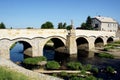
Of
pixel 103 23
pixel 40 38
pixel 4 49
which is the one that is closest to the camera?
pixel 4 49


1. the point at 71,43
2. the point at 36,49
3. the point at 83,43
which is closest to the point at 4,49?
the point at 36,49

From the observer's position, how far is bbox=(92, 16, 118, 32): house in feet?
304

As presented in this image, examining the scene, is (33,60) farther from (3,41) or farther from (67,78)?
(67,78)

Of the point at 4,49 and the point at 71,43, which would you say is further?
the point at 71,43

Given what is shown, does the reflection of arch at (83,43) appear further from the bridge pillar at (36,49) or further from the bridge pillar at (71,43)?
the bridge pillar at (36,49)

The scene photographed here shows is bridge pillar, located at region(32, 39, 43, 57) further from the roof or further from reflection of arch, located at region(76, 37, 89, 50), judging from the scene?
the roof

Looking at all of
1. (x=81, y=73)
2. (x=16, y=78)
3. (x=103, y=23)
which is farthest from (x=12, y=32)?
(x=103, y=23)

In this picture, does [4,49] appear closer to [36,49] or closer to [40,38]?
[36,49]

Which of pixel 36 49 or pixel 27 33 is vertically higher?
pixel 27 33

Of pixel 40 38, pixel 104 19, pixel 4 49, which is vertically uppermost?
pixel 104 19

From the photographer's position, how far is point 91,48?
66.8 metres

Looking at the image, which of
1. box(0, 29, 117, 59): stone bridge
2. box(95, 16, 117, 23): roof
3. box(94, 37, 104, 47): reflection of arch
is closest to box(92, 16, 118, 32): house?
box(95, 16, 117, 23): roof

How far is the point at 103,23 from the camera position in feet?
305

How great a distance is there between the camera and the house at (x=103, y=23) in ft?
304
